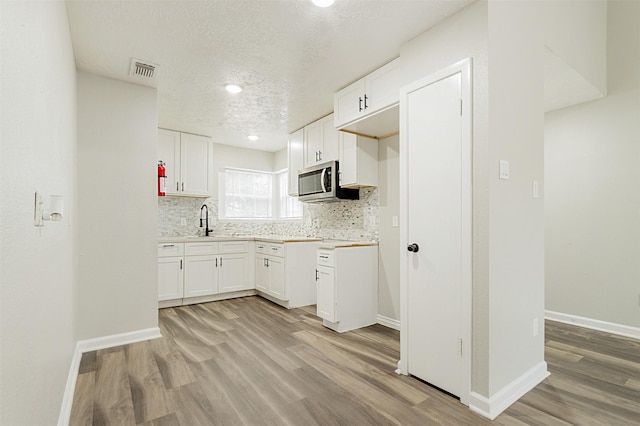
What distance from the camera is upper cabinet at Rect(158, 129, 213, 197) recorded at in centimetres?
446

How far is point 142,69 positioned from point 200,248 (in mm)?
2339

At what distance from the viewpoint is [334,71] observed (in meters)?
2.86

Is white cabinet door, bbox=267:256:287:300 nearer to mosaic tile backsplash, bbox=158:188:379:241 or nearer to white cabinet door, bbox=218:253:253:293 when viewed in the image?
white cabinet door, bbox=218:253:253:293

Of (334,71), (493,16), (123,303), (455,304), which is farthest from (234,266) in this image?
(493,16)

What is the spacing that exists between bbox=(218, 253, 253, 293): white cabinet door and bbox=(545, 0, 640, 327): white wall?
12.6 feet

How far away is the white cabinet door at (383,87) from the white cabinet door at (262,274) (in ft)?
8.53

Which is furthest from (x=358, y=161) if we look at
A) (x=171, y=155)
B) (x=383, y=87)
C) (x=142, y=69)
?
(x=171, y=155)

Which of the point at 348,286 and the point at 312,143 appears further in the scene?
the point at 312,143

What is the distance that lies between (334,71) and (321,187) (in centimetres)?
139

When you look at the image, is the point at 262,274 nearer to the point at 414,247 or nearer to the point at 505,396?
the point at 414,247

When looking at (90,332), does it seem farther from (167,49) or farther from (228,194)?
(228,194)

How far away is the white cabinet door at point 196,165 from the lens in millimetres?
4602

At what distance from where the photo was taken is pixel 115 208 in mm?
2945

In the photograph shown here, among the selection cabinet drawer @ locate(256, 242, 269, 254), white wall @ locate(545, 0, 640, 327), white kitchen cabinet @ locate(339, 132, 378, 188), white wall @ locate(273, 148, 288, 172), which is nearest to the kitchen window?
white wall @ locate(273, 148, 288, 172)
